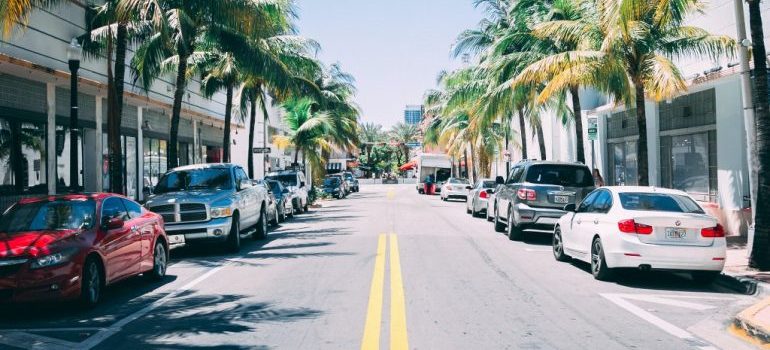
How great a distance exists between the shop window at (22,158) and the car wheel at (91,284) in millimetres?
11483

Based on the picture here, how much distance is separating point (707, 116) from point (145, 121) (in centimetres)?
2099

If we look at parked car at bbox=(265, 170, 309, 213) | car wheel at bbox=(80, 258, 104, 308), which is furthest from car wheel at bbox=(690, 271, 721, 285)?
parked car at bbox=(265, 170, 309, 213)

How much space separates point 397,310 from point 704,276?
17.7 ft

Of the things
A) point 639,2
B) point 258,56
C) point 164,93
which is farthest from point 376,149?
point 639,2

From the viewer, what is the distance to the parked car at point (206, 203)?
15102 millimetres

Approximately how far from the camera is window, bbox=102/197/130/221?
10.3 meters

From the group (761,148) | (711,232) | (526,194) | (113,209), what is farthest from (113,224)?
(761,148)

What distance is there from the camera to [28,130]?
66.0 feet

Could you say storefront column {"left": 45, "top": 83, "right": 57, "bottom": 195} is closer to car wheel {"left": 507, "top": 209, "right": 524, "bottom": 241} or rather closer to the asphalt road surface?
the asphalt road surface

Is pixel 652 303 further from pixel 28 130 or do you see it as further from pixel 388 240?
pixel 28 130

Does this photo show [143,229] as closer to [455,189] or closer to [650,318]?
[650,318]

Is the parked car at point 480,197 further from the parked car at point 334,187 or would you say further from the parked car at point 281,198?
the parked car at point 334,187

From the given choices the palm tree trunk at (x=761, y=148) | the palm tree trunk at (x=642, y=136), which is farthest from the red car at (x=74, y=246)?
the palm tree trunk at (x=642, y=136)

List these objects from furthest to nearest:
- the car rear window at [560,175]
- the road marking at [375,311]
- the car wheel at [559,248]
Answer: the car rear window at [560,175], the car wheel at [559,248], the road marking at [375,311]
